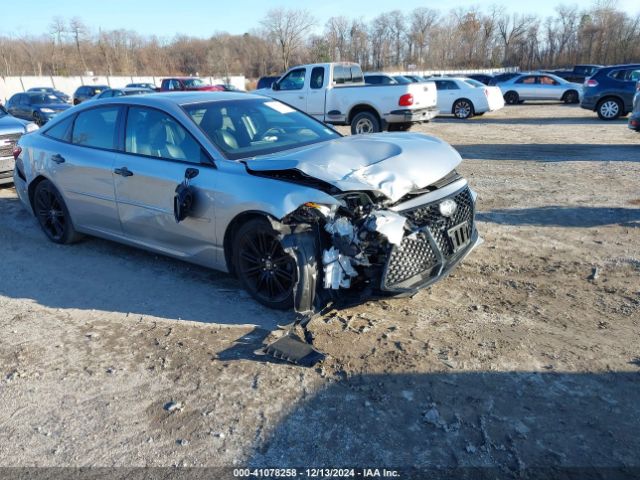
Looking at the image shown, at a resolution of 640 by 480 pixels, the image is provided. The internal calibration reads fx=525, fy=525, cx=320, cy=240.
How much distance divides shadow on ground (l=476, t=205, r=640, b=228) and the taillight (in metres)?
6.91

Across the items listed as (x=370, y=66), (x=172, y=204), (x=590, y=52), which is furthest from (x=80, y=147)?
(x=370, y=66)

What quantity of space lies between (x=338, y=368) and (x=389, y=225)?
1032mm

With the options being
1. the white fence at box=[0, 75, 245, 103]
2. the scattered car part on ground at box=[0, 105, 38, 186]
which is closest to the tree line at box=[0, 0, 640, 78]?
the white fence at box=[0, 75, 245, 103]

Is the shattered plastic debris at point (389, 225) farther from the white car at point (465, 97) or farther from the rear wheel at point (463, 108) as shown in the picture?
the rear wheel at point (463, 108)

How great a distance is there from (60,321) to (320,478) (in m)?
2.78

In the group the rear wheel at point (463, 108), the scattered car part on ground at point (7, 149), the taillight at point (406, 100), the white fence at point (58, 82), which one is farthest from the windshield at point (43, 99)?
the white fence at point (58, 82)

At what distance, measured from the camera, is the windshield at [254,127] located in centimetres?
460

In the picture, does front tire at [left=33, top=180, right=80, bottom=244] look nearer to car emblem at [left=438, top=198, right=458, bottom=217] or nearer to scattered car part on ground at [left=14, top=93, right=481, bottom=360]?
scattered car part on ground at [left=14, top=93, right=481, bottom=360]

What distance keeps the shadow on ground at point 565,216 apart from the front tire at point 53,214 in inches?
191

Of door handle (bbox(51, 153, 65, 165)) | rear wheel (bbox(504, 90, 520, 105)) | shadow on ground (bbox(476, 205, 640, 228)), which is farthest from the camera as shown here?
rear wheel (bbox(504, 90, 520, 105))

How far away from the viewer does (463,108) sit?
1994cm

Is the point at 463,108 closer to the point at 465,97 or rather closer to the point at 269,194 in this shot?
the point at 465,97

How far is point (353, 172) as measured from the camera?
3.97 m

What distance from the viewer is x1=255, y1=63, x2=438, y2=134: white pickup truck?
1324 cm
